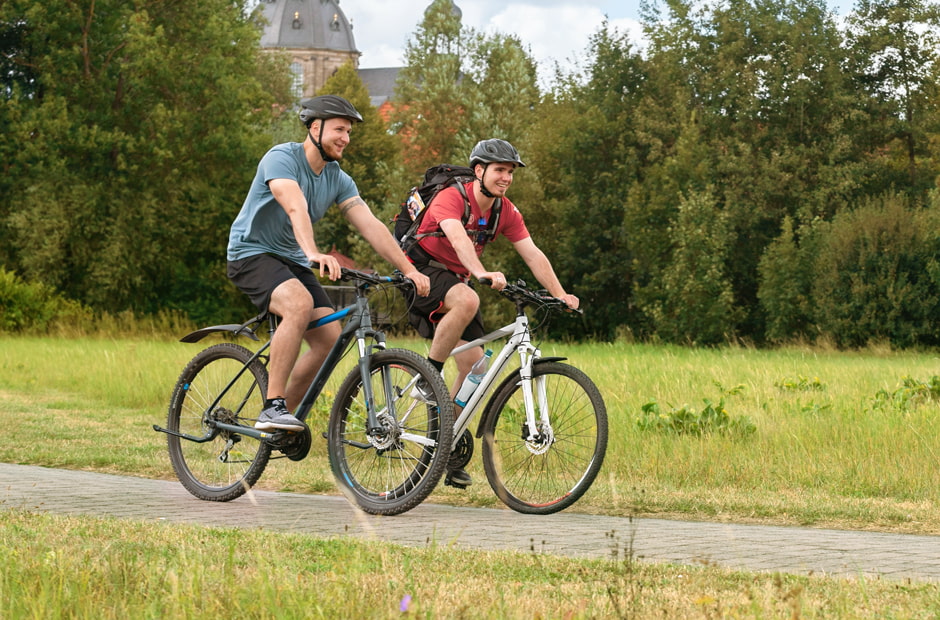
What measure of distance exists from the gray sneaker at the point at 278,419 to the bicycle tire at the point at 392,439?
202 mm

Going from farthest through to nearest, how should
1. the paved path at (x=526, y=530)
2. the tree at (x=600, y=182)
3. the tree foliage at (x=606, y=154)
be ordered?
the tree at (x=600, y=182) < the tree foliage at (x=606, y=154) < the paved path at (x=526, y=530)

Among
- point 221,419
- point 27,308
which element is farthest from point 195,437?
point 27,308

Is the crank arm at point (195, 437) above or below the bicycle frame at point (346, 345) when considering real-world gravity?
below

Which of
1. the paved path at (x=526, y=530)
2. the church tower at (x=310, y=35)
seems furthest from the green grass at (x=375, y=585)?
the church tower at (x=310, y=35)

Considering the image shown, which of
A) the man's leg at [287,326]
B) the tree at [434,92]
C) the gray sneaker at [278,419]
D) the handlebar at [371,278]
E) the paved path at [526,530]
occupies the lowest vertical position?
the paved path at [526,530]

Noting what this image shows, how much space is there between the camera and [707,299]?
4316 cm

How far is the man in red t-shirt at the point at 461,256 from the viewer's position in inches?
289

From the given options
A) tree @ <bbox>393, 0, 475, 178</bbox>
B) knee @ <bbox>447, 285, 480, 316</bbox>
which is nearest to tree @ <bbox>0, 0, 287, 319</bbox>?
tree @ <bbox>393, 0, 475, 178</bbox>

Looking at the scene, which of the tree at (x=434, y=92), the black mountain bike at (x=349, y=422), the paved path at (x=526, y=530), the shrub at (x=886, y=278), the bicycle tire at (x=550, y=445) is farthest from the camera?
the tree at (x=434, y=92)

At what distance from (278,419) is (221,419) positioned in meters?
0.69

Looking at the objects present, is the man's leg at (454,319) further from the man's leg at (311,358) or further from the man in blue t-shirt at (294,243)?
the man's leg at (311,358)

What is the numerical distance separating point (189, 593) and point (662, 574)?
1768 mm

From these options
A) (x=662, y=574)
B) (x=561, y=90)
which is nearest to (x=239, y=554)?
(x=662, y=574)

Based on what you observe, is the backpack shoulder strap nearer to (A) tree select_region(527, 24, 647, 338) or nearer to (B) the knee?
(B) the knee
